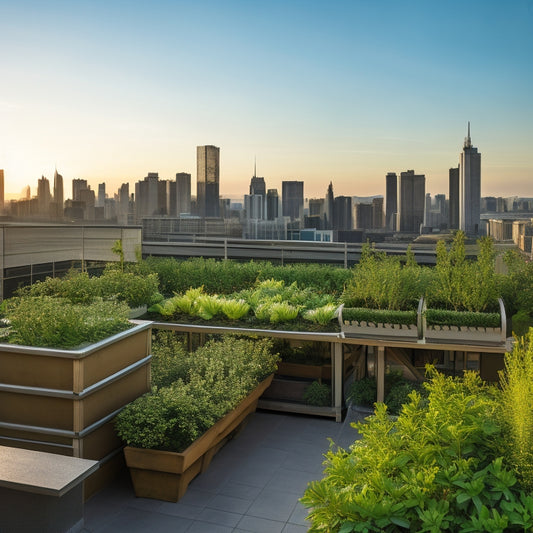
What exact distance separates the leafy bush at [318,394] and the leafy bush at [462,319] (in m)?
1.44

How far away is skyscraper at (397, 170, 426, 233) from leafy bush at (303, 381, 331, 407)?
6.46m

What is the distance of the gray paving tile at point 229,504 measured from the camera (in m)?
4.49

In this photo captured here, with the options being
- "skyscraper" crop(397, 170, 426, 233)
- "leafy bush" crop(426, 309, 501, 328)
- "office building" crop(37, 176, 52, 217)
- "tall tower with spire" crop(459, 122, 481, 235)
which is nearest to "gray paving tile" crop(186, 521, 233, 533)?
"leafy bush" crop(426, 309, 501, 328)

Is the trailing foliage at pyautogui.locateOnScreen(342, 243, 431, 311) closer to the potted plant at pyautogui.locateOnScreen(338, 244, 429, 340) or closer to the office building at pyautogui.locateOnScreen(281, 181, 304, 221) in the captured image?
the potted plant at pyautogui.locateOnScreen(338, 244, 429, 340)

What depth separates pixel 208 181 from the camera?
15312 millimetres

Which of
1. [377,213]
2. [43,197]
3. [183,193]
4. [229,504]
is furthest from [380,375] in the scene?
[183,193]

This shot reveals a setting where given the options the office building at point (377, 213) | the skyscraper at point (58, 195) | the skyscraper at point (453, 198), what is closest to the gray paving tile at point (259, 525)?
the skyscraper at point (453, 198)

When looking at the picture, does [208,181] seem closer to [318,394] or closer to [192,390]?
[318,394]

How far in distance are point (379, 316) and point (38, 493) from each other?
3.78 metres

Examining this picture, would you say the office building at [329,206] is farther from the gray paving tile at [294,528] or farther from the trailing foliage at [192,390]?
the gray paving tile at [294,528]

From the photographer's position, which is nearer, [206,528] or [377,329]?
[206,528]

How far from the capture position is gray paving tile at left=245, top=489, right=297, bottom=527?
443 centimetres

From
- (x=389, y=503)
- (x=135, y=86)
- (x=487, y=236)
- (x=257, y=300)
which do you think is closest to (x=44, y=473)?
(x=389, y=503)

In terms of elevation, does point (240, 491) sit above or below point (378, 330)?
below
